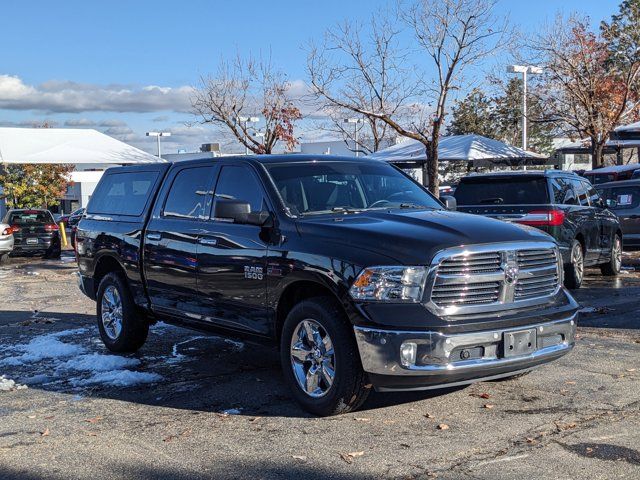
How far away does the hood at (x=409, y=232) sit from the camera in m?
5.26

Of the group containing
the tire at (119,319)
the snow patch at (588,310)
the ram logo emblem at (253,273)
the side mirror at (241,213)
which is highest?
the side mirror at (241,213)

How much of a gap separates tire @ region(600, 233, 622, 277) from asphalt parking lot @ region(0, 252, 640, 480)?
5824 millimetres

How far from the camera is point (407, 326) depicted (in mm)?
5090

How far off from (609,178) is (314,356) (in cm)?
2499

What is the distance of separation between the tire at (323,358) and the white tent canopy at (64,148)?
19.7m

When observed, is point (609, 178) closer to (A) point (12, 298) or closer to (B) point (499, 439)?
(A) point (12, 298)

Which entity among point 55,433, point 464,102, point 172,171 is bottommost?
point 55,433

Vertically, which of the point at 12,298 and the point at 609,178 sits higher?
the point at 609,178

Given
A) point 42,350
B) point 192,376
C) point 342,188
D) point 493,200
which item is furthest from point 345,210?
point 493,200

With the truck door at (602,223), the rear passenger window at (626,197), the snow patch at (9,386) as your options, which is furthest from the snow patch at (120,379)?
the rear passenger window at (626,197)

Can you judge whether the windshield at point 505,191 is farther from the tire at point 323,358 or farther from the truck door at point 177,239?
the tire at point 323,358

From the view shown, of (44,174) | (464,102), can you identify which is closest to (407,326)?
(44,174)

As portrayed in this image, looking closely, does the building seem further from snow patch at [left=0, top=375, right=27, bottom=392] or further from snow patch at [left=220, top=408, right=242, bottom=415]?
snow patch at [left=220, top=408, right=242, bottom=415]

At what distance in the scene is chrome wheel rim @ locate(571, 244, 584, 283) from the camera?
473 inches
